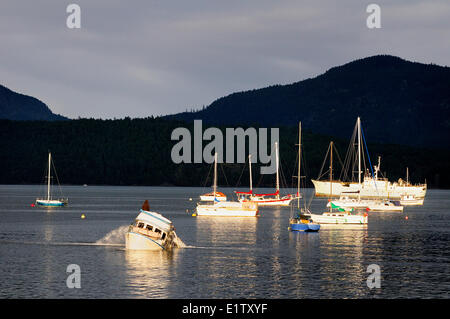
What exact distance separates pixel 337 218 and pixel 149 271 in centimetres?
5618

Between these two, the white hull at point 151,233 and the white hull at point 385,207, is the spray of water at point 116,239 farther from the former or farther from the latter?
the white hull at point 385,207

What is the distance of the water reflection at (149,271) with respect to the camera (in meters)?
48.6

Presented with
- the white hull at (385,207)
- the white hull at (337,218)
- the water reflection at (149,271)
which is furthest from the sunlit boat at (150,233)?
the white hull at (385,207)

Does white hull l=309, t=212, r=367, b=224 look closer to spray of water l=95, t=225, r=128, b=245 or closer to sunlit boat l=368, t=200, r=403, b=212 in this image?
spray of water l=95, t=225, r=128, b=245

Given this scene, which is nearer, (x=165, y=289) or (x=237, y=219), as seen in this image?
(x=165, y=289)

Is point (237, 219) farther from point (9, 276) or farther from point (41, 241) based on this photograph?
point (9, 276)

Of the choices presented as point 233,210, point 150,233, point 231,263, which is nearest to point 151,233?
point 150,233

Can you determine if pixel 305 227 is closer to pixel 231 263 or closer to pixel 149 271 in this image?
pixel 231 263

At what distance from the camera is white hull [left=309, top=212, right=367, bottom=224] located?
107 m

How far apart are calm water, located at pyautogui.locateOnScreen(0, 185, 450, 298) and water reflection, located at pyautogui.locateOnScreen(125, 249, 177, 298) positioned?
8 centimetres
